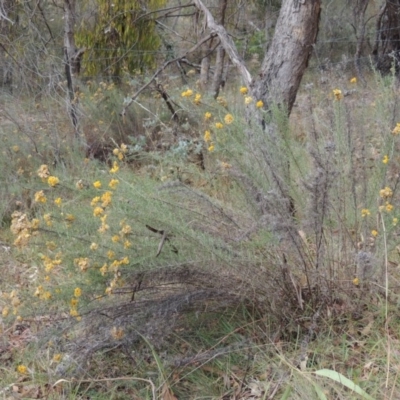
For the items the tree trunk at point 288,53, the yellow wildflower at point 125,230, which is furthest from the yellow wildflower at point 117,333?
the tree trunk at point 288,53

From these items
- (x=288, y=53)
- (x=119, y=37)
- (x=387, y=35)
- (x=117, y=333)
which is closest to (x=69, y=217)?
(x=117, y=333)

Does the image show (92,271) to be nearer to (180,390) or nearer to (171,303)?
(171,303)

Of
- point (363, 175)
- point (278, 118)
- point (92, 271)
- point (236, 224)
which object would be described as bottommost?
point (92, 271)

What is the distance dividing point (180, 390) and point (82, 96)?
4.25 meters

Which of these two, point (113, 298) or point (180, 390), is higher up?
point (113, 298)

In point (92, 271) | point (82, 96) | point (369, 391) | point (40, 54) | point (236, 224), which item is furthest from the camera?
point (82, 96)

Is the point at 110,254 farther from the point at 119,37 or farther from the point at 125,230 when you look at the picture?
the point at 119,37

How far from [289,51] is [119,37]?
10.9 feet

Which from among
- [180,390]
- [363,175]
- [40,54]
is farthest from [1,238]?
[363,175]

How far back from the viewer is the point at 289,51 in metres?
3.84

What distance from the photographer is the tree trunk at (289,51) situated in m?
3.78

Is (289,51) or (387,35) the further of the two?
(387,35)

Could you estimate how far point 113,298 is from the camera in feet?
8.68

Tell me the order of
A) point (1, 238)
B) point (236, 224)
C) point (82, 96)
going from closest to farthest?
point (236, 224)
point (1, 238)
point (82, 96)
